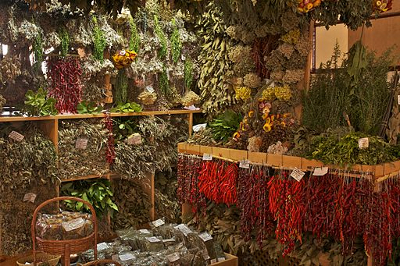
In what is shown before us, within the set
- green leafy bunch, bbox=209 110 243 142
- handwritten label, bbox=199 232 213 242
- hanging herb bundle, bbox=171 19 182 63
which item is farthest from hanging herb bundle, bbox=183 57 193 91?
handwritten label, bbox=199 232 213 242

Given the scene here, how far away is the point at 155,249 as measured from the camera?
4516 mm

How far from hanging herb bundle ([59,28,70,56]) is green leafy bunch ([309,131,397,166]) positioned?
8.10 feet

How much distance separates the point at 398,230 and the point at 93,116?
9.58 feet

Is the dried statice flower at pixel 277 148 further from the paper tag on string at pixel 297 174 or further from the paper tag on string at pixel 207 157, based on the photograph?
the paper tag on string at pixel 207 157

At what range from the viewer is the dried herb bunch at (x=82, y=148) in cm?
488

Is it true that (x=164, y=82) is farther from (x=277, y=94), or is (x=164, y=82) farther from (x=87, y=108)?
(x=277, y=94)

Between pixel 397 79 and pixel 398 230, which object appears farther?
pixel 397 79

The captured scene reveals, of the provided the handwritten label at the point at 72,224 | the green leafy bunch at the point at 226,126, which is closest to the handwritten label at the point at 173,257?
the handwritten label at the point at 72,224

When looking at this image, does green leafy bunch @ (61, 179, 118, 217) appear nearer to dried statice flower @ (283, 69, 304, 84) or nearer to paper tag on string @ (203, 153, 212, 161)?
paper tag on string @ (203, 153, 212, 161)

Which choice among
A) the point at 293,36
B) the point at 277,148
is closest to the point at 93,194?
the point at 277,148

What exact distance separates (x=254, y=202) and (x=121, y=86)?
2.05 m

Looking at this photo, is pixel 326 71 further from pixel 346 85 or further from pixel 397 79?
pixel 397 79

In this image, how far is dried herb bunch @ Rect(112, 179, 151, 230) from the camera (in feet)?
18.1

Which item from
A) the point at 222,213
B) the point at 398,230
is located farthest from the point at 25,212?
the point at 398,230
